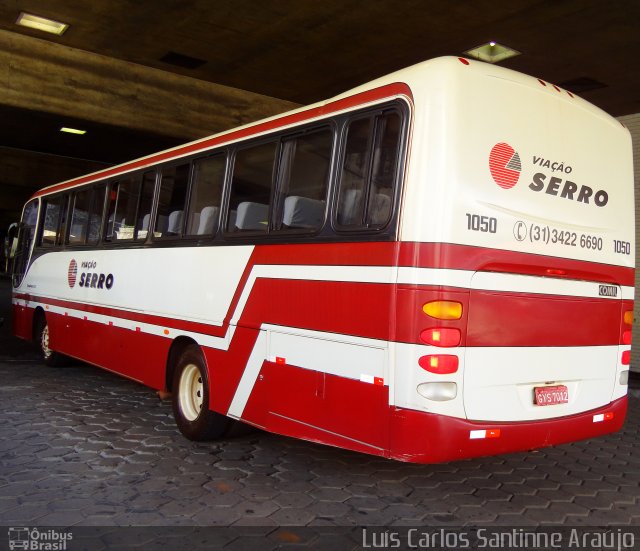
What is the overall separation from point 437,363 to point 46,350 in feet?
27.1

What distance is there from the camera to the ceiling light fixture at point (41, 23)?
403 inches

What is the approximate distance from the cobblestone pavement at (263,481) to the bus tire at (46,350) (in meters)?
3.07

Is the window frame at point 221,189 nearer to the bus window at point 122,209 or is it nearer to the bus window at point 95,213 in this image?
the bus window at point 122,209

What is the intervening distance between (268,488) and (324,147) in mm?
2746

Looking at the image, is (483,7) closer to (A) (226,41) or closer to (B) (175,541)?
(A) (226,41)

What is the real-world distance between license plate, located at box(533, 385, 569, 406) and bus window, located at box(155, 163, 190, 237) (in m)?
4.08

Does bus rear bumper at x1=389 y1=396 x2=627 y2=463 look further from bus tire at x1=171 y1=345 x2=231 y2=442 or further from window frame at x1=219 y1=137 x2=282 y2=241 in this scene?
bus tire at x1=171 y1=345 x2=231 y2=442

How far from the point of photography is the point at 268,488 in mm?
4984

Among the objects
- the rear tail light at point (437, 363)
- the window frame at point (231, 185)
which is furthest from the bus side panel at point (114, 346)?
the rear tail light at point (437, 363)

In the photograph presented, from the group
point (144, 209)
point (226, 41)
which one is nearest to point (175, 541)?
point (144, 209)

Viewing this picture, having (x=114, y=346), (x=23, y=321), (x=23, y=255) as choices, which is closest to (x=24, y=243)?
(x=23, y=255)

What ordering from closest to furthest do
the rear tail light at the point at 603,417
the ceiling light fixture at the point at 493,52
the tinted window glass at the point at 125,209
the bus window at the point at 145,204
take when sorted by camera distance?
the rear tail light at the point at 603,417 → the bus window at the point at 145,204 → the tinted window glass at the point at 125,209 → the ceiling light fixture at the point at 493,52

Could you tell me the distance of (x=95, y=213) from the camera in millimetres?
9008

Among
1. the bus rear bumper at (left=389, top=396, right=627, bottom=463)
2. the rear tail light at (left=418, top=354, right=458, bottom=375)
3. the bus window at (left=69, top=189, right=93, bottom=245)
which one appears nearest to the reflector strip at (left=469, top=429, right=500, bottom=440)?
the bus rear bumper at (left=389, top=396, right=627, bottom=463)
